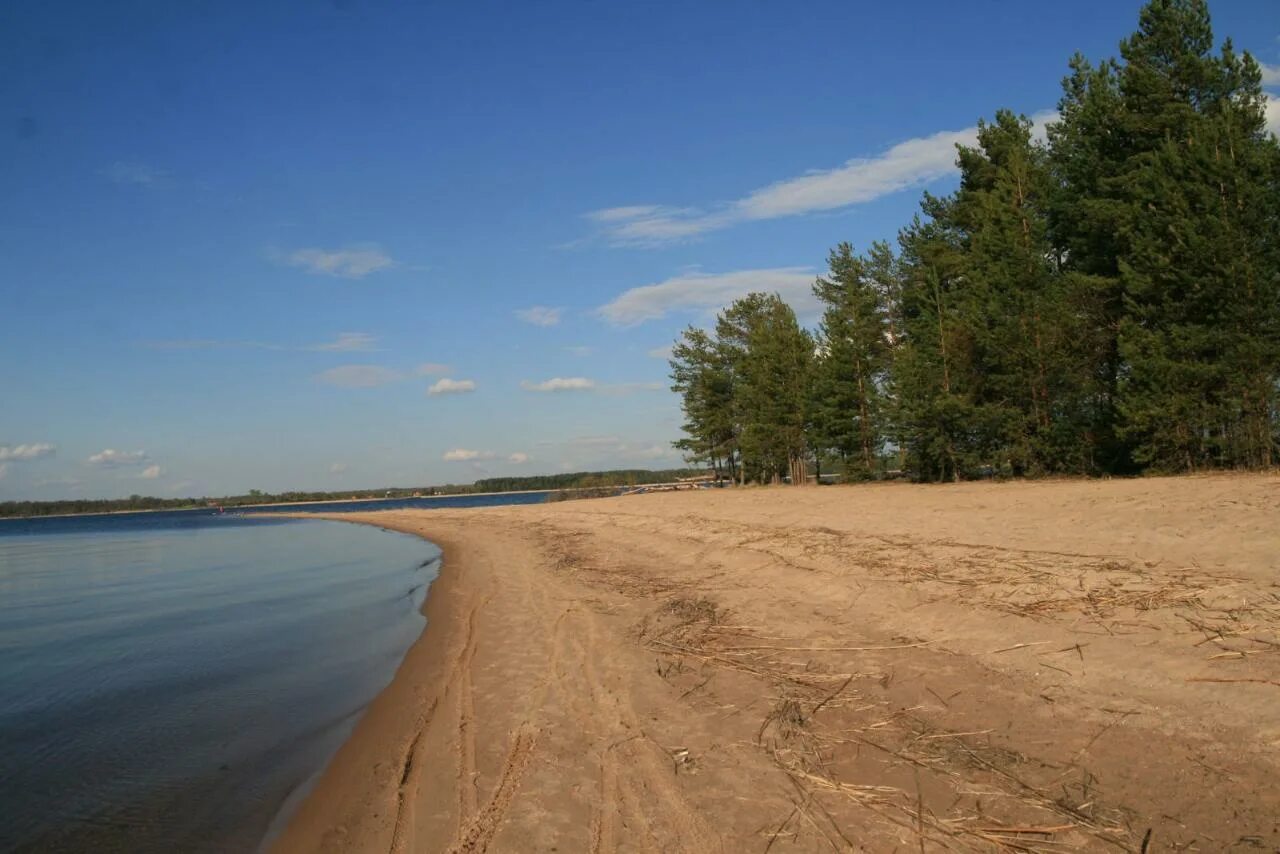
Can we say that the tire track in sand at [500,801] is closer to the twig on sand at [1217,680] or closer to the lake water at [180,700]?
the lake water at [180,700]

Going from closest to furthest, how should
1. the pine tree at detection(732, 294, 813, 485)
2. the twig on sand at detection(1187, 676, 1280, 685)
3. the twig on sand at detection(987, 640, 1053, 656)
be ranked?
1. the twig on sand at detection(1187, 676, 1280, 685)
2. the twig on sand at detection(987, 640, 1053, 656)
3. the pine tree at detection(732, 294, 813, 485)

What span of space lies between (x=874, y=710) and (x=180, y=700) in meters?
8.50

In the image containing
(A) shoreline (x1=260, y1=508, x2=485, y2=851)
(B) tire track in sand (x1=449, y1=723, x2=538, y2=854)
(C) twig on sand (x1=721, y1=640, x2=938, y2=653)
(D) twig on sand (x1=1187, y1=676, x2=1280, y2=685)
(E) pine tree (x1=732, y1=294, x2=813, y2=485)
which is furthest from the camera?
(E) pine tree (x1=732, y1=294, x2=813, y2=485)

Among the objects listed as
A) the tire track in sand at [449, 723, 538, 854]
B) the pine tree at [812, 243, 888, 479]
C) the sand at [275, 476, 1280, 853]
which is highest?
the pine tree at [812, 243, 888, 479]

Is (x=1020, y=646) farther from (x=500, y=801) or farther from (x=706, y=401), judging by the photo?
(x=706, y=401)

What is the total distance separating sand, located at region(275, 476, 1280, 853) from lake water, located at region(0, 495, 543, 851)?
707 mm

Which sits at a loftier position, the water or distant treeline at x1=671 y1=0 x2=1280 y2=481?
distant treeline at x1=671 y1=0 x2=1280 y2=481

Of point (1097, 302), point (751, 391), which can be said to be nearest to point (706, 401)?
point (751, 391)

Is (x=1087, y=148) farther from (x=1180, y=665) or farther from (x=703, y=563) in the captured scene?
(x=1180, y=665)

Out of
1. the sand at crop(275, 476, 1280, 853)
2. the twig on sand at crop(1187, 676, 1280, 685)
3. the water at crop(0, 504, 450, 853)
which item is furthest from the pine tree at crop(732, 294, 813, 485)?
the twig on sand at crop(1187, 676, 1280, 685)

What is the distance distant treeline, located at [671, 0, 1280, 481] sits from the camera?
2000 centimetres

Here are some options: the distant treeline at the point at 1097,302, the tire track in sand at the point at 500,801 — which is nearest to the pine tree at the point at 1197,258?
the distant treeline at the point at 1097,302

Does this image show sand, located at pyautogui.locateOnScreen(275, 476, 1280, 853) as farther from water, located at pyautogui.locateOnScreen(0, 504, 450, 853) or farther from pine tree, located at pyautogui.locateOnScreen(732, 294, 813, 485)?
pine tree, located at pyautogui.locateOnScreen(732, 294, 813, 485)

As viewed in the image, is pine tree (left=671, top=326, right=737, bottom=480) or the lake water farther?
pine tree (left=671, top=326, right=737, bottom=480)
